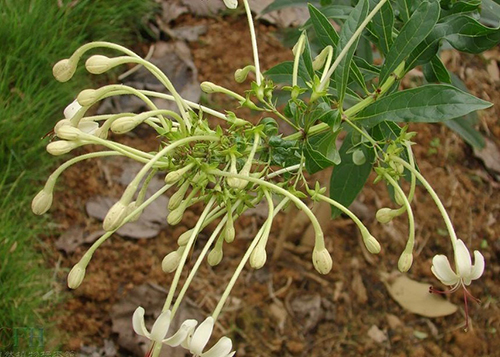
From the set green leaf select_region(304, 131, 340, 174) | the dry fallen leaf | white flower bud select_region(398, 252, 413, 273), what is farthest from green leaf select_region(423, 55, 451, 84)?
the dry fallen leaf

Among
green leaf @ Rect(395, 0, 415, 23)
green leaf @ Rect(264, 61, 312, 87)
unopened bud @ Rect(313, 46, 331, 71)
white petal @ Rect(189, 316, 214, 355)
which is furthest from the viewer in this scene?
green leaf @ Rect(264, 61, 312, 87)

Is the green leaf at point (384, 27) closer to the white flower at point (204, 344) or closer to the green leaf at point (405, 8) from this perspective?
the green leaf at point (405, 8)

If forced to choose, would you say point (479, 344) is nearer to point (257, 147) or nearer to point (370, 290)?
point (370, 290)

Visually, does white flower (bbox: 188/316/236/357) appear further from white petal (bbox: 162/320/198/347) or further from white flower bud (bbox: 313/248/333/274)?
white flower bud (bbox: 313/248/333/274)

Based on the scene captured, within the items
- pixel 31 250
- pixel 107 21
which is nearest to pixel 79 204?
pixel 31 250

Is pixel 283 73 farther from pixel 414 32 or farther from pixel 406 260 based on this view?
pixel 406 260

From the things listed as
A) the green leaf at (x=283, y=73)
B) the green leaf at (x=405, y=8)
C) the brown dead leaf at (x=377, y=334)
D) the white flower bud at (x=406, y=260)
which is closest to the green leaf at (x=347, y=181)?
the green leaf at (x=283, y=73)

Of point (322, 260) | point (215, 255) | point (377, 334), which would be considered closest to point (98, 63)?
point (215, 255)
